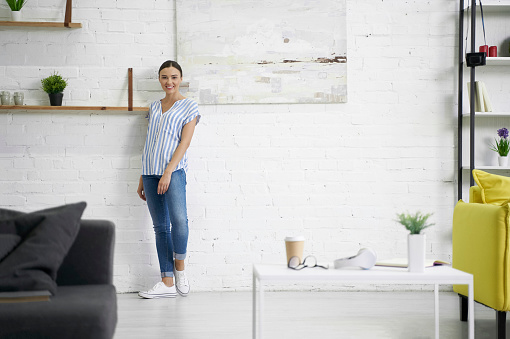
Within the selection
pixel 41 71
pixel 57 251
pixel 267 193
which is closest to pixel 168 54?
pixel 41 71

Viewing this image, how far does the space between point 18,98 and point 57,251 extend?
7.68 ft

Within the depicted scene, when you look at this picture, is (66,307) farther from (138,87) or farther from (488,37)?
(488,37)

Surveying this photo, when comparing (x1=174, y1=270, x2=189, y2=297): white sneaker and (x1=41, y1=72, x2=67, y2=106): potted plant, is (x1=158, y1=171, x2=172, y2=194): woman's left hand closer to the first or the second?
(x1=174, y1=270, x2=189, y2=297): white sneaker

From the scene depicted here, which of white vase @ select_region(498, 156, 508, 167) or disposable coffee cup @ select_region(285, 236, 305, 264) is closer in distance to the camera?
disposable coffee cup @ select_region(285, 236, 305, 264)

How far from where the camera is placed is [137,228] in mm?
4137

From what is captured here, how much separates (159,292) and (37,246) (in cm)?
203

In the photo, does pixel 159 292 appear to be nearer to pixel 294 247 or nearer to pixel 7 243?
pixel 294 247

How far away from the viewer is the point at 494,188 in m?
3.03

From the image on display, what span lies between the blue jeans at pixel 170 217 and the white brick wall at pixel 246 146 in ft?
0.70

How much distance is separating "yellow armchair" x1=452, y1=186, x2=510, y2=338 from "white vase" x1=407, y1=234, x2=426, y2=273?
2.43 ft

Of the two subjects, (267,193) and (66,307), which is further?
(267,193)

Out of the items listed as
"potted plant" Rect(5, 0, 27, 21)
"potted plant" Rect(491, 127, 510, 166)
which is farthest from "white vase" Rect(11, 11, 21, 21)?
"potted plant" Rect(491, 127, 510, 166)

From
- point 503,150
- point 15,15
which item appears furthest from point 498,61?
point 15,15

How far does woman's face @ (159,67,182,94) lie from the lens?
12.9 feet
